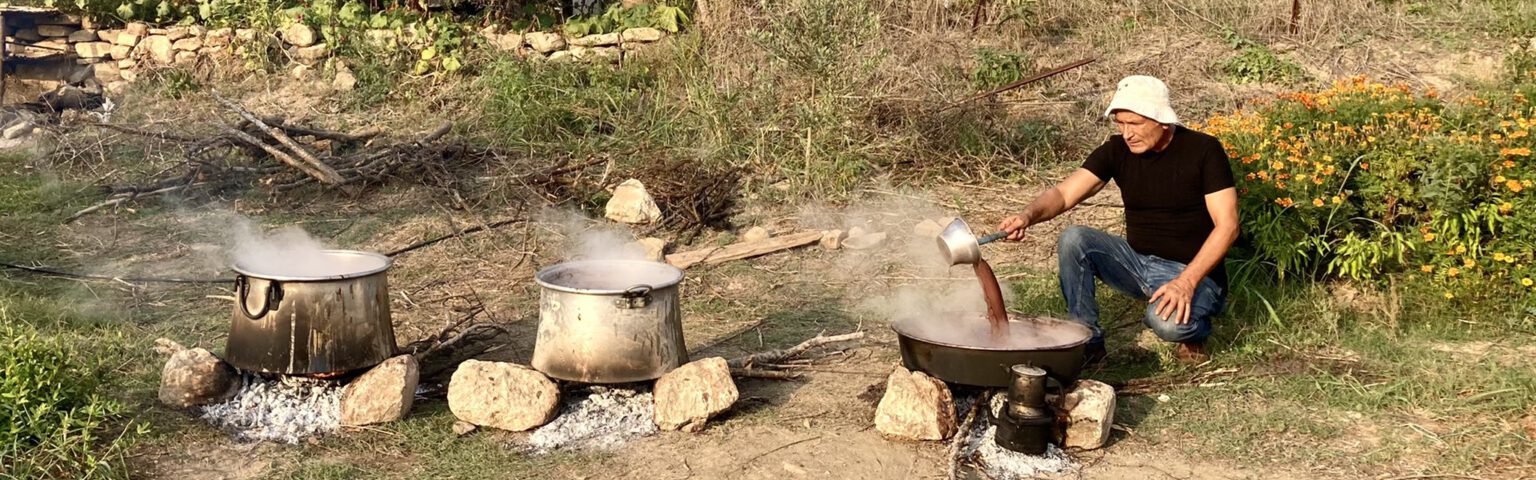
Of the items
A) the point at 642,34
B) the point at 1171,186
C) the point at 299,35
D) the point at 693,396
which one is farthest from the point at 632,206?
the point at 299,35

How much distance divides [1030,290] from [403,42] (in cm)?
751

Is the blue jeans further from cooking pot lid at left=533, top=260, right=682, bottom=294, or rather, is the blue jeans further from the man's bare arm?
cooking pot lid at left=533, top=260, right=682, bottom=294

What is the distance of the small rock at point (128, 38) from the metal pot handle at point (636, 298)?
10478 millimetres

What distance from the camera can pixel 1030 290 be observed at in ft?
21.0

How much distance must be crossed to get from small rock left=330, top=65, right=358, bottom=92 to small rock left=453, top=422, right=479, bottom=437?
25.6 feet

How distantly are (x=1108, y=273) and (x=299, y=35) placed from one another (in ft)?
30.6

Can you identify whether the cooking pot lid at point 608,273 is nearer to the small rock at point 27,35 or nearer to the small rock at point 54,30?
the small rock at point 54,30

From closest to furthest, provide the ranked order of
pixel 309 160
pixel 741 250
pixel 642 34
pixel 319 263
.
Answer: pixel 319 263, pixel 741 250, pixel 309 160, pixel 642 34

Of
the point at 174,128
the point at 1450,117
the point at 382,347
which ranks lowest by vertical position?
the point at 174,128

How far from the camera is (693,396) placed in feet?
14.7

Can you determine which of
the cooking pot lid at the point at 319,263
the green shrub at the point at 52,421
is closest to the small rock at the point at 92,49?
the cooking pot lid at the point at 319,263

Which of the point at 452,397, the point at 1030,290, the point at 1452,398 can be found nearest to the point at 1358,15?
the point at 1030,290

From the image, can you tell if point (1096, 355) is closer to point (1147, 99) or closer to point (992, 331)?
point (992, 331)

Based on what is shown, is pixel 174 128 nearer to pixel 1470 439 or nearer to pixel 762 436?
pixel 762 436
